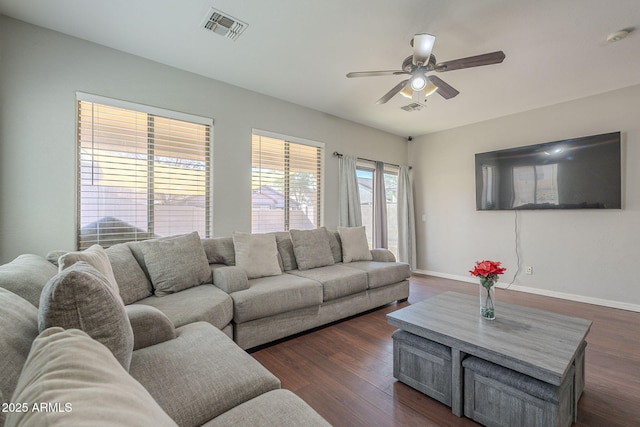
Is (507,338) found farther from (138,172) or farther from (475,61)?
(138,172)

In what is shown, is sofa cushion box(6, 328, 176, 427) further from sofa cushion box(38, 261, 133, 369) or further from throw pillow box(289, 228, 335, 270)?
throw pillow box(289, 228, 335, 270)

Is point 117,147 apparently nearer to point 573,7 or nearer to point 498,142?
point 573,7

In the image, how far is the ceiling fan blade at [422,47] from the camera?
2.02m

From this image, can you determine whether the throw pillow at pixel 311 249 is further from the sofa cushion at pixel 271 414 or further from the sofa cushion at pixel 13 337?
the sofa cushion at pixel 13 337

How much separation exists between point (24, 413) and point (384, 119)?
482cm

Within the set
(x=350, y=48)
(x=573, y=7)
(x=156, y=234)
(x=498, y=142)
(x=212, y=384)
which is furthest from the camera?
(x=498, y=142)

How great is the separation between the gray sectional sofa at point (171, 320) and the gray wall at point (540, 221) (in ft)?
6.63

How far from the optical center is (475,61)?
2105mm

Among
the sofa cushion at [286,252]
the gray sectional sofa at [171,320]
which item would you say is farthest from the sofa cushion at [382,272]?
the sofa cushion at [286,252]

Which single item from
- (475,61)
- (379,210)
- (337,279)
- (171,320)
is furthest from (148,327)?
(379,210)

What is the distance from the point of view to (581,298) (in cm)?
369

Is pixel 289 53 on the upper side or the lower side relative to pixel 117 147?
upper

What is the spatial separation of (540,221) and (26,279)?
5.44m

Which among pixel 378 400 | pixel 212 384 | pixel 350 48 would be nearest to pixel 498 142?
pixel 350 48
